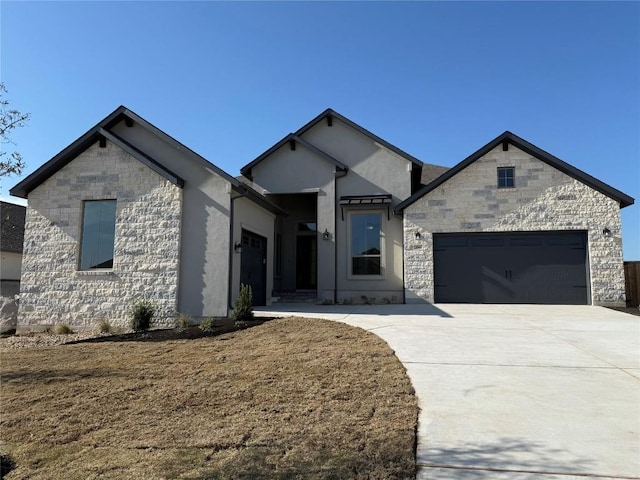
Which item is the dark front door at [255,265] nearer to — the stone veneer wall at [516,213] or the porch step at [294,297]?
the porch step at [294,297]

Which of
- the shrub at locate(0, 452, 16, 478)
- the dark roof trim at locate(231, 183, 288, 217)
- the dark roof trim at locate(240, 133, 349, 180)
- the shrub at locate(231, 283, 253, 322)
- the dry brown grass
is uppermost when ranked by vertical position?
the dark roof trim at locate(240, 133, 349, 180)

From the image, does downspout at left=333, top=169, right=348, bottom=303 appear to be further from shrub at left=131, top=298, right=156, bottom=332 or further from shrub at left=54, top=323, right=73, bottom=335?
shrub at left=54, top=323, right=73, bottom=335

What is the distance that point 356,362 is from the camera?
602 cm

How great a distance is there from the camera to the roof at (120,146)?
41.0ft

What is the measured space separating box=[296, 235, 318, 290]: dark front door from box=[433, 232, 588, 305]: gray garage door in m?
5.44

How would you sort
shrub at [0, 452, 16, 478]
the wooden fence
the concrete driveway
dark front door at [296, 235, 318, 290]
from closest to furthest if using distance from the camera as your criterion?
the concrete driveway → shrub at [0, 452, 16, 478] → the wooden fence → dark front door at [296, 235, 318, 290]

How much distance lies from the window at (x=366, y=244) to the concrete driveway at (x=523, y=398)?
22.6ft

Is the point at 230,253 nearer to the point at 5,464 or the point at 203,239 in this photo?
the point at 203,239

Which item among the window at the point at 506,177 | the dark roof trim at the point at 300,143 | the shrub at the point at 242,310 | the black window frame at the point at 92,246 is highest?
the dark roof trim at the point at 300,143

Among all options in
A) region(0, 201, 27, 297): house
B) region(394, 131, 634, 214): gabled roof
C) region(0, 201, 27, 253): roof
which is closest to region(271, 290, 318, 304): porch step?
region(394, 131, 634, 214): gabled roof

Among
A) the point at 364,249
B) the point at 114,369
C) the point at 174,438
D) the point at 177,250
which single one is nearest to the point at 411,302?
the point at 364,249

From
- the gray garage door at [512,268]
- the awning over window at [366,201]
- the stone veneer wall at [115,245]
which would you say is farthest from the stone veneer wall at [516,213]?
the stone veneer wall at [115,245]

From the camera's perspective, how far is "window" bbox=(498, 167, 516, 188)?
1485cm

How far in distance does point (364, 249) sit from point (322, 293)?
2.31 metres
